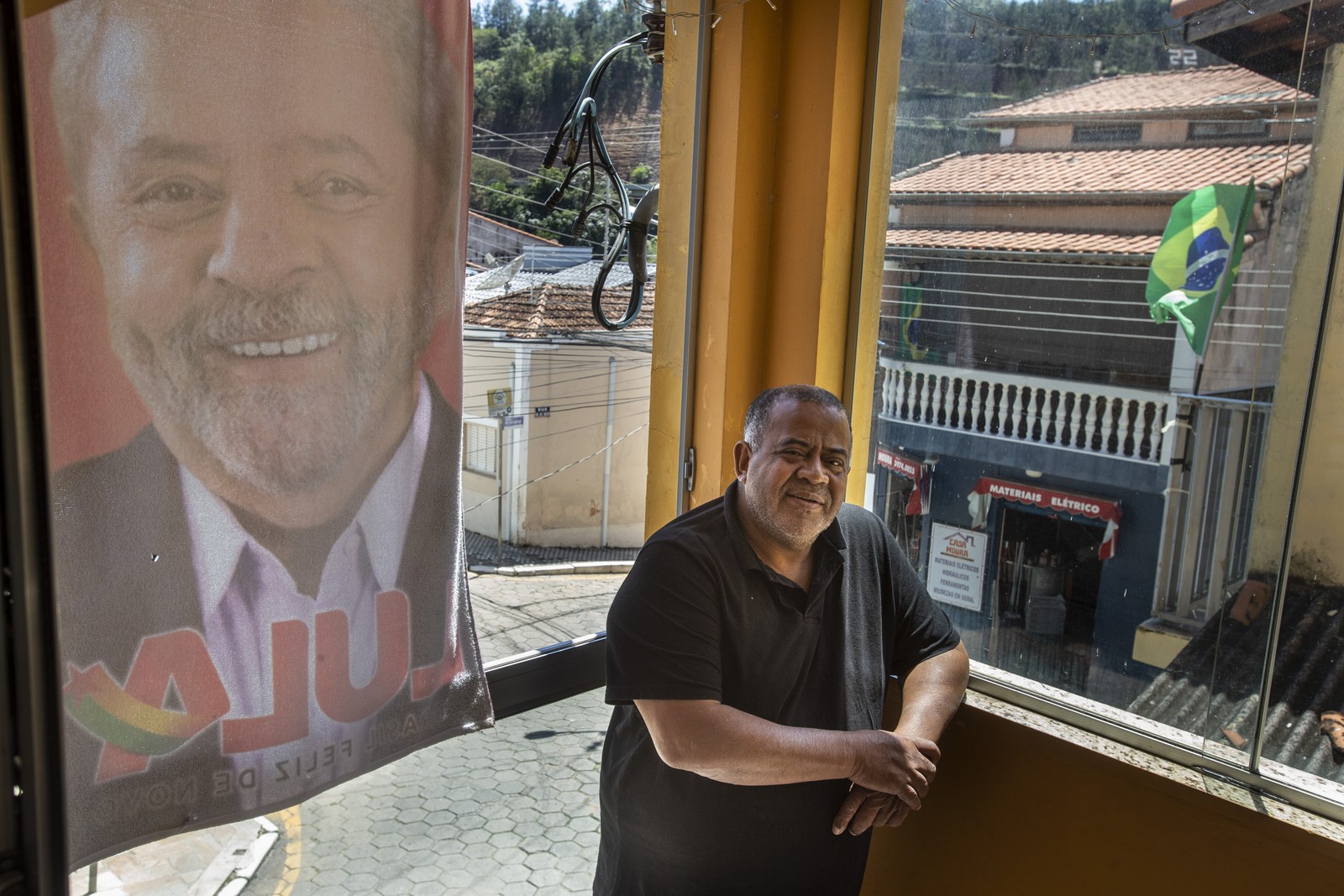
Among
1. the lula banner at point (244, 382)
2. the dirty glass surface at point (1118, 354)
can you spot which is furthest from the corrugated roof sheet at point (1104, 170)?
the lula banner at point (244, 382)

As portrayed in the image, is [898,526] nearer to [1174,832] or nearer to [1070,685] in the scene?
[1070,685]

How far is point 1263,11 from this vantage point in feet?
5.79

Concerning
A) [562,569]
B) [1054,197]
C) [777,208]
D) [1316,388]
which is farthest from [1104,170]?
[562,569]

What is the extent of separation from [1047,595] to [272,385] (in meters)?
1.65

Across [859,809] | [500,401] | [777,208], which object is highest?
[777,208]

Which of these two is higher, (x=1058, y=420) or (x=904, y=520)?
(x=1058, y=420)

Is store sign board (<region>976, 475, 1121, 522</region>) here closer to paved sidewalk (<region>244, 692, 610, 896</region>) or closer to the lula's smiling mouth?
paved sidewalk (<region>244, 692, 610, 896</region>)

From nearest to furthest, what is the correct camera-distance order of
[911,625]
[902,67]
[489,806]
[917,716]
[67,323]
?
[67,323], [917,716], [911,625], [489,806], [902,67]

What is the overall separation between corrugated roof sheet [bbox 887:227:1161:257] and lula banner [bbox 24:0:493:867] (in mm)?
1108

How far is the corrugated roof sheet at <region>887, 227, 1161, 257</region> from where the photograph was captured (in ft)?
6.50

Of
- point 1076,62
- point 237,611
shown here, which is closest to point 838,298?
point 1076,62

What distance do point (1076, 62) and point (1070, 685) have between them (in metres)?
1.34

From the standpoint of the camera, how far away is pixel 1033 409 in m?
2.14

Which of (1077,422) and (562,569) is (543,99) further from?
(1077,422)
